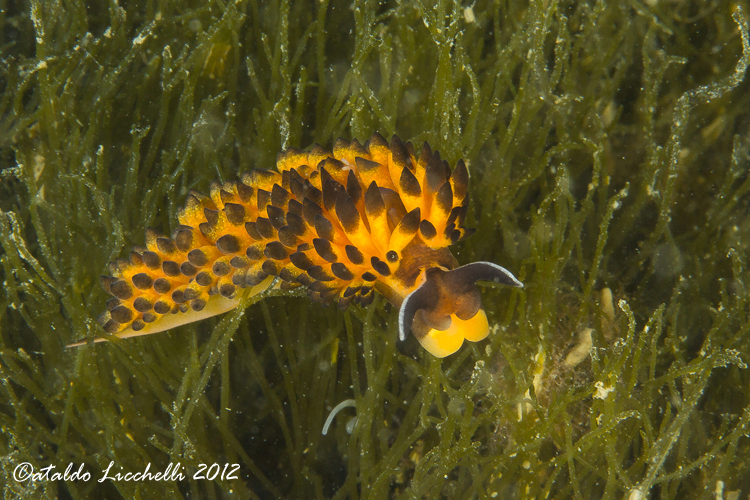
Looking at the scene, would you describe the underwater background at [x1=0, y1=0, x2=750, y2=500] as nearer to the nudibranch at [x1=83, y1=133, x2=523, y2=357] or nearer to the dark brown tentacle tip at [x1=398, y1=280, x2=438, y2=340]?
the nudibranch at [x1=83, y1=133, x2=523, y2=357]

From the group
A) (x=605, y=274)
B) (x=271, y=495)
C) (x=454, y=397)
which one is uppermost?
(x=605, y=274)

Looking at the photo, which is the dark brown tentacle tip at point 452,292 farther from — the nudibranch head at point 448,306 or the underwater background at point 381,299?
the underwater background at point 381,299

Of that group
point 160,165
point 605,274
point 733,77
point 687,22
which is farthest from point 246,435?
point 687,22

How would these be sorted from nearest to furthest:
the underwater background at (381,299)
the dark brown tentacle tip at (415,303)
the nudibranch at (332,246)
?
1. the dark brown tentacle tip at (415,303)
2. the nudibranch at (332,246)
3. the underwater background at (381,299)

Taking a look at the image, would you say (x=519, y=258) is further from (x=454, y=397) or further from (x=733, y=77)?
(x=733, y=77)

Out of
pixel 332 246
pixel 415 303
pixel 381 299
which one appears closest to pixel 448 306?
pixel 415 303

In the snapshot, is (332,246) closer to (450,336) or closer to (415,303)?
(415,303)

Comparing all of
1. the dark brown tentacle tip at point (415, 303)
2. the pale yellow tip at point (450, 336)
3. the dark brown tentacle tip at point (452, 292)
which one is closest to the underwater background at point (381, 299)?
the pale yellow tip at point (450, 336)
